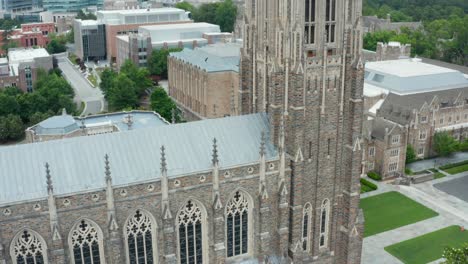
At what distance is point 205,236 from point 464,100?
71802 mm

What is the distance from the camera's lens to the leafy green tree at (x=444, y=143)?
86.0 meters

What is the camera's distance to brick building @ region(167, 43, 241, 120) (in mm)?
99875

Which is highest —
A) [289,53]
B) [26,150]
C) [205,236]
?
[289,53]

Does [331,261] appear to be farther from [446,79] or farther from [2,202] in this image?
[446,79]

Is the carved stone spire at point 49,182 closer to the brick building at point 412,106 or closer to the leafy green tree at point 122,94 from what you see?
the brick building at point 412,106

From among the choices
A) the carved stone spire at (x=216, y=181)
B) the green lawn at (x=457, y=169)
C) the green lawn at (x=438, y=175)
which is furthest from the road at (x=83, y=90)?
the carved stone spire at (x=216, y=181)

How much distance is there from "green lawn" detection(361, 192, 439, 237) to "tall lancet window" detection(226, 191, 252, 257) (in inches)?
1037

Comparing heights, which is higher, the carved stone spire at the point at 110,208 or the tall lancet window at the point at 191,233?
the carved stone spire at the point at 110,208

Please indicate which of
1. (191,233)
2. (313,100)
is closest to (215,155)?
(191,233)

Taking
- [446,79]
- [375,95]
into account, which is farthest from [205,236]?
[446,79]

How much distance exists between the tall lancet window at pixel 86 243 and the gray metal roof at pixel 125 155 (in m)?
2.94

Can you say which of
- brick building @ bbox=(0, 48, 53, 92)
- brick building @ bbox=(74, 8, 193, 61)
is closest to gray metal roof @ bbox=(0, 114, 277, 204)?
brick building @ bbox=(0, 48, 53, 92)

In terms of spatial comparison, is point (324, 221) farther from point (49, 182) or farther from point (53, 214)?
point (49, 182)

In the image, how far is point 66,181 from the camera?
36500mm
